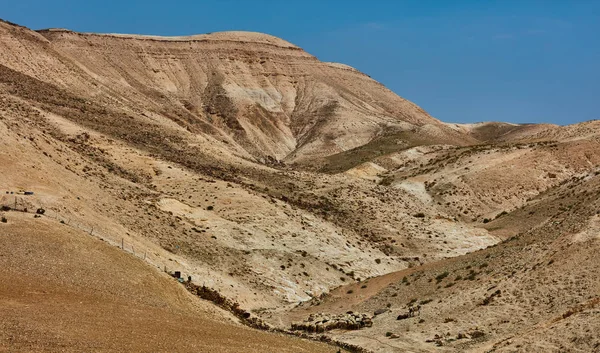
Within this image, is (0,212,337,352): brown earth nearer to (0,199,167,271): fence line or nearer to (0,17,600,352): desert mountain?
A: (0,17,600,352): desert mountain

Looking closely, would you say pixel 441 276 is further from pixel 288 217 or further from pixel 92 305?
pixel 92 305

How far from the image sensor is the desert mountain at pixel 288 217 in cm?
2438

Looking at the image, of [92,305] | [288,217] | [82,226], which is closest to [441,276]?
[288,217]

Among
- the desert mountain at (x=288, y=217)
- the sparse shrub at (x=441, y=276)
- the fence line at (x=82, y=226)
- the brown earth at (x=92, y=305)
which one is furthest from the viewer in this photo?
Answer: the sparse shrub at (x=441, y=276)

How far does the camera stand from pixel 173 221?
3891 centimetres

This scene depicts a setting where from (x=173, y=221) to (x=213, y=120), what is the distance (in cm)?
6522

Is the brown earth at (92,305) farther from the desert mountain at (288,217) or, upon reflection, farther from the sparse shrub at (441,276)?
the sparse shrub at (441,276)

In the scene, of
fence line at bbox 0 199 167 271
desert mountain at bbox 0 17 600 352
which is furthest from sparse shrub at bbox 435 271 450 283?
fence line at bbox 0 199 167 271

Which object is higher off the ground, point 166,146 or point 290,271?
point 166,146

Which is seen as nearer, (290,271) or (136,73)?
(290,271)

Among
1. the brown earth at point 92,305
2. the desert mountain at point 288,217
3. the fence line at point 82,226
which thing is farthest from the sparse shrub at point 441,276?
the fence line at point 82,226

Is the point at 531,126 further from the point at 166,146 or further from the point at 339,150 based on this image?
the point at 166,146

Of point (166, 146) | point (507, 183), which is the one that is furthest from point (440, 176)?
point (166, 146)

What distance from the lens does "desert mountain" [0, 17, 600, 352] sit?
2438 cm
